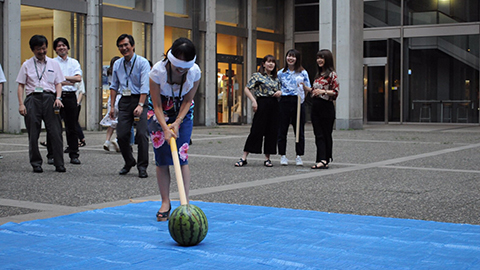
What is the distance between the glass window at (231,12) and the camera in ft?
81.7

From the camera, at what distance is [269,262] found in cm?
369

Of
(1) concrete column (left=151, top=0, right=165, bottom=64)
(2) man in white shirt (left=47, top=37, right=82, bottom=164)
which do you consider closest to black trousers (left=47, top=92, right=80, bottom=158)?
(2) man in white shirt (left=47, top=37, right=82, bottom=164)

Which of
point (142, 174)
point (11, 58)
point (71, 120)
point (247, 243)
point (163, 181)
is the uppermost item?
point (11, 58)

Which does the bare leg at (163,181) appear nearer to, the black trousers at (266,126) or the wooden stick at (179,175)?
the wooden stick at (179,175)

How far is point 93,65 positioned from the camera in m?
19.6

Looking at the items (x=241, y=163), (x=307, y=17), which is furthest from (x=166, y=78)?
(x=307, y=17)

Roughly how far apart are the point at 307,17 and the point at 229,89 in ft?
19.9

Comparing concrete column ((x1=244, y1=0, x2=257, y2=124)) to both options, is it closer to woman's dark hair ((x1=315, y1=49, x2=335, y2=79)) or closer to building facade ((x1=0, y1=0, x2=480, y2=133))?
building facade ((x1=0, y1=0, x2=480, y2=133))

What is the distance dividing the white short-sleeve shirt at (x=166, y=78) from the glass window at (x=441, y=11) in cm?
2292

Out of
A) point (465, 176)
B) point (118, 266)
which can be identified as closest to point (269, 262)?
point (118, 266)

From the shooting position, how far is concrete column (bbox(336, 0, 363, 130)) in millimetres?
21266

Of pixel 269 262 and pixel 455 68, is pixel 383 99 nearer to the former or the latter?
pixel 455 68

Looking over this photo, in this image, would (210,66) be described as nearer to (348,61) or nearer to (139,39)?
(139,39)

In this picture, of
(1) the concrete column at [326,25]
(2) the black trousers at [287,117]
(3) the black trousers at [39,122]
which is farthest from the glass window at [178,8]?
(3) the black trousers at [39,122]
